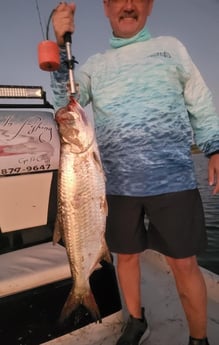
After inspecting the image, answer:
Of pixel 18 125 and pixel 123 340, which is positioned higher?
pixel 18 125

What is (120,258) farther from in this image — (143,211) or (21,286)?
(21,286)

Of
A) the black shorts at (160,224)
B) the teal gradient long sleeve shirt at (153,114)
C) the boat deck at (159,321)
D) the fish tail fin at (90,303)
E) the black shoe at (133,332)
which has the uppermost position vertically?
the teal gradient long sleeve shirt at (153,114)

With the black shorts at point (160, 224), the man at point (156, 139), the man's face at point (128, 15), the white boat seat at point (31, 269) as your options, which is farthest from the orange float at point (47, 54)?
the white boat seat at point (31, 269)

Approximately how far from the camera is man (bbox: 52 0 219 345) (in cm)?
262

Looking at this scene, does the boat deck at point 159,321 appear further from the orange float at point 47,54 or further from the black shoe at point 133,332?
the orange float at point 47,54

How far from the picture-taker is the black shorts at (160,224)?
2600 mm

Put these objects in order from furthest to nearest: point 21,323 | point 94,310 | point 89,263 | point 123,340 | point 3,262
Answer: point 3,262, point 123,340, point 21,323, point 94,310, point 89,263

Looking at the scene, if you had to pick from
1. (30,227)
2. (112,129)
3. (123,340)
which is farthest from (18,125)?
(123,340)

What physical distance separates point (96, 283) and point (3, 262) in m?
0.92

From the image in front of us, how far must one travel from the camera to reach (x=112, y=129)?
8.94 feet

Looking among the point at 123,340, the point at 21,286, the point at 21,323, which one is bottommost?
the point at 123,340

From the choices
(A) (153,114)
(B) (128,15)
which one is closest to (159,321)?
(A) (153,114)

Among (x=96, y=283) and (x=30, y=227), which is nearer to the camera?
(x=96, y=283)

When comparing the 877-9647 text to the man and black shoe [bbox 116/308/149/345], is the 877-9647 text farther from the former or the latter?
black shoe [bbox 116/308/149/345]
